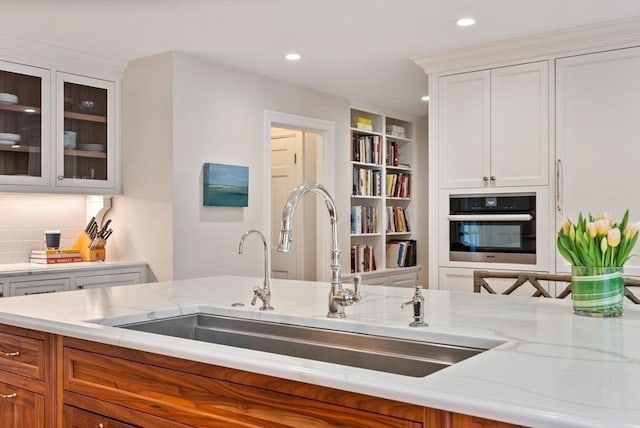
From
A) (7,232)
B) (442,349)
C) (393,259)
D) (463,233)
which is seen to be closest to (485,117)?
(463,233)

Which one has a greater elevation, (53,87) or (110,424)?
(53,87)

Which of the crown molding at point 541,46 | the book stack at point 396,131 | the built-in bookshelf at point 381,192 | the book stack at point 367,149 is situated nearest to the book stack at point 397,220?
the built-in bookshelf at point 381,192

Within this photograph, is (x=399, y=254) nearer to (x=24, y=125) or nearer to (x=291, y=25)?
(x=291, y=25)

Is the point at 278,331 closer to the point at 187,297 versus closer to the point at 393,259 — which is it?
the point at 187,297

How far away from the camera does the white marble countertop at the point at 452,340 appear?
102 cm

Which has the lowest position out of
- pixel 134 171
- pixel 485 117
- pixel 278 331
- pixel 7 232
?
pixel 278 331

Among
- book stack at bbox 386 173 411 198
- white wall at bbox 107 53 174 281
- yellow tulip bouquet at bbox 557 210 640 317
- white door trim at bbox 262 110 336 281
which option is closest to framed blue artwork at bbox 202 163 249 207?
white wall at bbox 107 53 174 281

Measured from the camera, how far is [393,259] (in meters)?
6.80

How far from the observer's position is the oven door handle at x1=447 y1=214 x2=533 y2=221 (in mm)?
4258

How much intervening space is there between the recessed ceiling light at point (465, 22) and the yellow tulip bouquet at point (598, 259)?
229 centimetres

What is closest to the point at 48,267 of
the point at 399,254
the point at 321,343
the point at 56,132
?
the point at 56,132

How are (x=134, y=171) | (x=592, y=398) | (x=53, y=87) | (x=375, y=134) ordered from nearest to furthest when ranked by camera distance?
(x=592, y=398)
(x=53, y=87)
(x=134, y=171)
(x=375, y=134)

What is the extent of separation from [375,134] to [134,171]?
282 centimetres

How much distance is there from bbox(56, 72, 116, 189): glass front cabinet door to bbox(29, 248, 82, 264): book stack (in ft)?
1.54
